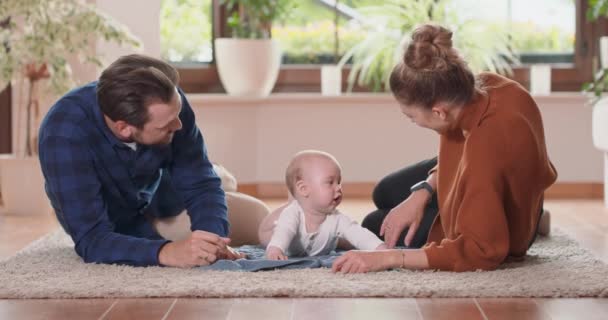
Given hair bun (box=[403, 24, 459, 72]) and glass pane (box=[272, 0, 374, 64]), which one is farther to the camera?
glass pane (box=[272, 0, 374, 64])

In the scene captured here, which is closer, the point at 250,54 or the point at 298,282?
the point at 298,282

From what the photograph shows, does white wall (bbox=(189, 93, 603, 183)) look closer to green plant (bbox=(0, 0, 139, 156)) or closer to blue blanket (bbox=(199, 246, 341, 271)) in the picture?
green plant (bbox=(0, 0, 139, 156))

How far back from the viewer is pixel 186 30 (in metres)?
5.93

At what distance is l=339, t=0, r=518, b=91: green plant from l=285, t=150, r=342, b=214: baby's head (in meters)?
2.76

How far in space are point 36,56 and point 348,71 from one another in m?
1.95

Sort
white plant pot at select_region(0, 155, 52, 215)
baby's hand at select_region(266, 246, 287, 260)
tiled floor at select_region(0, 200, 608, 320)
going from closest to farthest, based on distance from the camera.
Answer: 1. tiled floor at select_region(0, 200, 608, 320)
2. baby's hand at select_region(266, 246, 287, 260)
3. white plant pot at select_region(0, 155, 52, 215)

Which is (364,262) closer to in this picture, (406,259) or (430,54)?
(406,259)

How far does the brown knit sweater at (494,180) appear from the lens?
2588 millimetres

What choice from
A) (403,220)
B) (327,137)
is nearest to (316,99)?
(327,137)

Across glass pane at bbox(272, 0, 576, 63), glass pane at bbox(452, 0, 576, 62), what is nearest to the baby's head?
glass pane at bbox(272, 0, 576, 63)

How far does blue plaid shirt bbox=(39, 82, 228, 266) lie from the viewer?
9.00 ft

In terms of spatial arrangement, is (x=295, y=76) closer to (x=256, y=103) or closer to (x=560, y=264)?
(x=256, y=103)

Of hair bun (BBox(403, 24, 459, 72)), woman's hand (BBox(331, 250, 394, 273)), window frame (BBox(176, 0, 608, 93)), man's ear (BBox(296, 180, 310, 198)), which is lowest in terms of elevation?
woman's hand (BBox(331, 250, 394, 273))

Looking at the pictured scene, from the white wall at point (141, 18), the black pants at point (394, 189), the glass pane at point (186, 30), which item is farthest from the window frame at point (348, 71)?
the black pants at point (394, 189)
